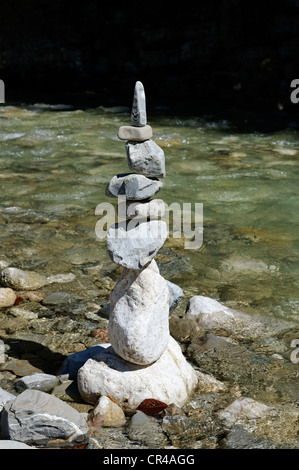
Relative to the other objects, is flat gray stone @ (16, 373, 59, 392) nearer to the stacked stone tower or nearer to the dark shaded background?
the stacked stone tower

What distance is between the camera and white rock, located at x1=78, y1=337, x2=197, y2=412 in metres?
3.15

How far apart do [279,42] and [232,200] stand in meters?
7.45

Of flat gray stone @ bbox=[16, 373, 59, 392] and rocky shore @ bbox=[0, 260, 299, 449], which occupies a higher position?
flat gray stone @ bbox=[16, 373, 59, 392]

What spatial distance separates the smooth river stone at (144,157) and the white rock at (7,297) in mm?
1838

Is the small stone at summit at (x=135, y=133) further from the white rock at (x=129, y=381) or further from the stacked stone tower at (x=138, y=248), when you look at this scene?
the white rock at (x=129, y=381)

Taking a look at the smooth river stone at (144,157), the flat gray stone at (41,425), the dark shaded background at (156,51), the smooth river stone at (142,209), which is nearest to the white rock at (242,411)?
the flat gray stone at (41,425)

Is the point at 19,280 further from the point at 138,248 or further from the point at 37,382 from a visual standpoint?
the point at 138,248

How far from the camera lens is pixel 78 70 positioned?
15320 mm

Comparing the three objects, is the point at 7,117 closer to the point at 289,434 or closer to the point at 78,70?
the point at 78,70

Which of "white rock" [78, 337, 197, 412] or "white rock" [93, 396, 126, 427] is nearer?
"white rock" [93, 396, 126, 427]

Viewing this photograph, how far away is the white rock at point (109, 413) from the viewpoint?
301 centimetres

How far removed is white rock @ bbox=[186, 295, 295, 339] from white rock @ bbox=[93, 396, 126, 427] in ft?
4.29

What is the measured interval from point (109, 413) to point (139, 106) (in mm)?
1605

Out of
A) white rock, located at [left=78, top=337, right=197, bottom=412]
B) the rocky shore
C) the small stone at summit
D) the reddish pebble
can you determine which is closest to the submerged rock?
the rocky shore
